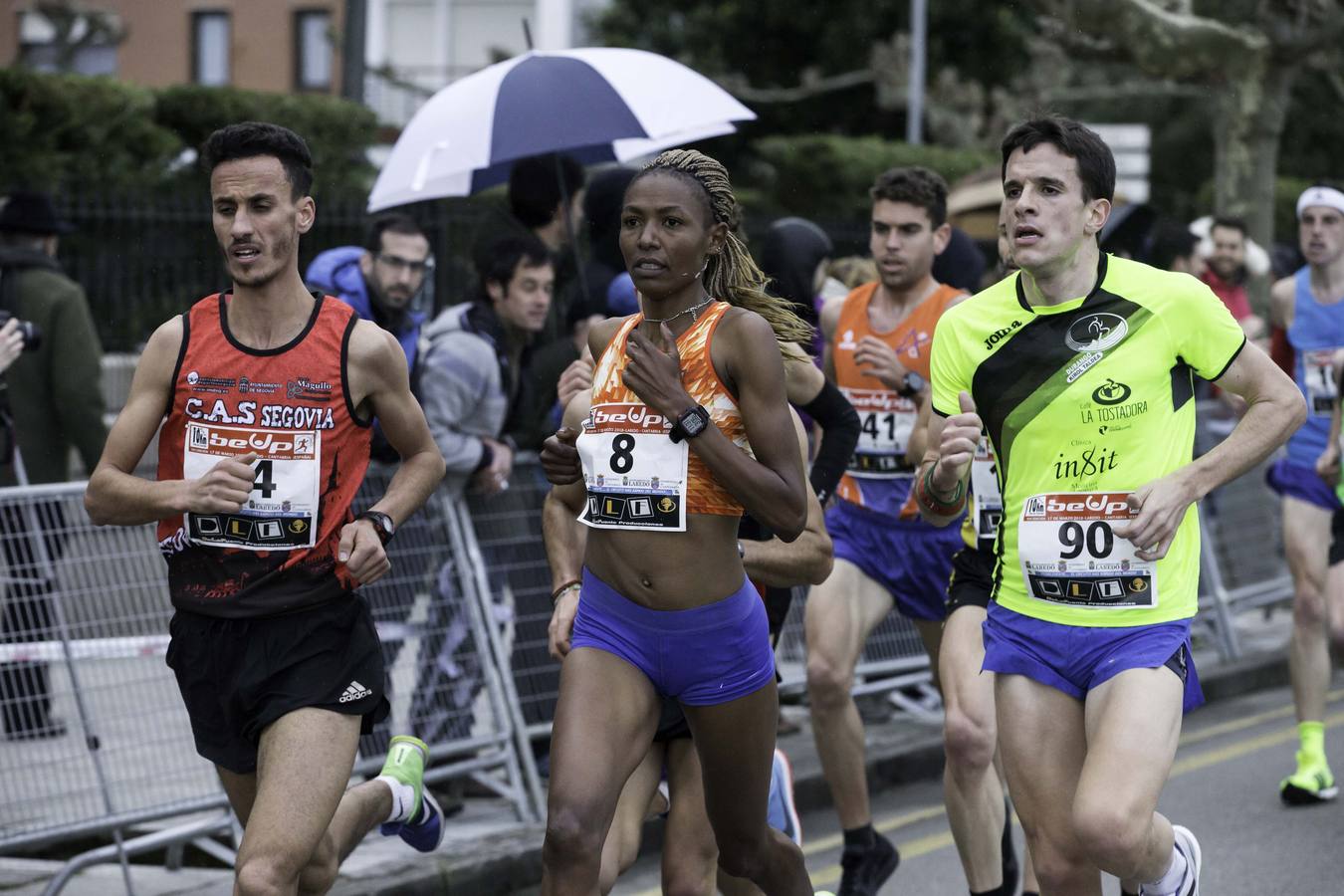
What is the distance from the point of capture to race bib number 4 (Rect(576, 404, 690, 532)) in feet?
15.0

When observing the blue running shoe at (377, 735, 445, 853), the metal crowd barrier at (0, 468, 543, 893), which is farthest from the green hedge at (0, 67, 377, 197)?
the blue running shoe at (377, 735, 445, 853)

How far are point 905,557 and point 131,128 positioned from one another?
8.81m

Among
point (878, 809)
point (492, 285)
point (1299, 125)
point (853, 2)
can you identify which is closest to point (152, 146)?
point (492, 285)

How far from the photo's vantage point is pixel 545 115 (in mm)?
7809

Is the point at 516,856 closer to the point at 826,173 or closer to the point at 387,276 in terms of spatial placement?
the point at 387,276

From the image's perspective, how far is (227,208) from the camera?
15.8 feet

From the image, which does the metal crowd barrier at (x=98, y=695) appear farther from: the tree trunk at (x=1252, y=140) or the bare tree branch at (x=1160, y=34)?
the tree trunk at (x=1252, y=140)

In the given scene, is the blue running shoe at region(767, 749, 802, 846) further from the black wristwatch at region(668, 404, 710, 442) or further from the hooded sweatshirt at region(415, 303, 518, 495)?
the hooded sweatshirt at region(415, 303, 518, 495)

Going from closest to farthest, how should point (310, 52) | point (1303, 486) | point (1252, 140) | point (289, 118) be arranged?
point (1303, 486) < point (289, 118) < point (1252, 140) < point (310, 52)

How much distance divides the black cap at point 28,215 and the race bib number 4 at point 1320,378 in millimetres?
5690

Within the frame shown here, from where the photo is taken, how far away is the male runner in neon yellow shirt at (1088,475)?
4.64m

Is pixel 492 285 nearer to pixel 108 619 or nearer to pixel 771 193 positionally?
pixel 108 619

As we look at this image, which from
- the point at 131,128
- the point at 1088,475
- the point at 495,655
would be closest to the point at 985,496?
the point at 1088,475

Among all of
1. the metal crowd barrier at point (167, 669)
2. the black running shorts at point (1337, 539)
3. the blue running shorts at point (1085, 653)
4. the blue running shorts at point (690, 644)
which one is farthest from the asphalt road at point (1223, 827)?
the blue running shorts at point (690, 644)
